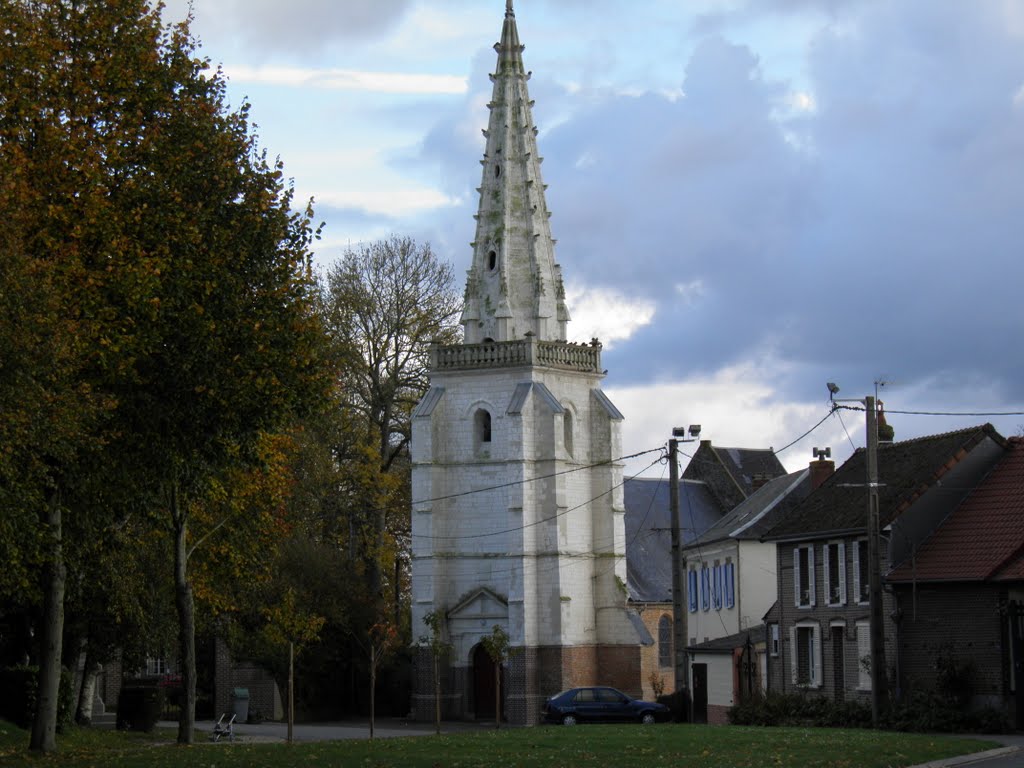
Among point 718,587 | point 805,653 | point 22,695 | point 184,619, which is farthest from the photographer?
point 718,587

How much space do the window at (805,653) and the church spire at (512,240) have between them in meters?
25.4

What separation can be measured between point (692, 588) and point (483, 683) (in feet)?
32.8

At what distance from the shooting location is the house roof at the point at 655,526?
81500 millimetres

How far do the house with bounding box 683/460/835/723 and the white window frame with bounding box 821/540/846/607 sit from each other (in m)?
6.52

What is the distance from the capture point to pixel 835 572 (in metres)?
47.7

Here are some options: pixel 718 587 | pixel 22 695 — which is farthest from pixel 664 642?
pixel 22 695

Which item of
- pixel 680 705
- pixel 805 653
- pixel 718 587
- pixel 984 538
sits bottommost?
pixel 680 705

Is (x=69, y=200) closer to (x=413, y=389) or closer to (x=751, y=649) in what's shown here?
(x=751, y=649)

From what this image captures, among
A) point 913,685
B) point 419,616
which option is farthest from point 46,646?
point 419,616

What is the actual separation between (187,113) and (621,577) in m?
44.4

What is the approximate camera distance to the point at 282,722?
69.7 metres

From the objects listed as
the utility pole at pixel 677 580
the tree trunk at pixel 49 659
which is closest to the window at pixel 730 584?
the utility pole at pixel 677 580

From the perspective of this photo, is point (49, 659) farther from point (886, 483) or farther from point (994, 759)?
point (886, 483)

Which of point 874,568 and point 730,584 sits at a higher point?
point 730,584
